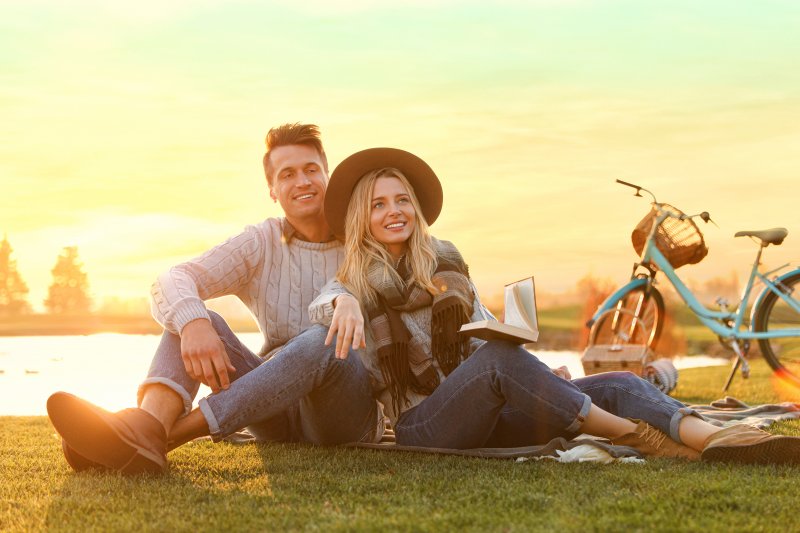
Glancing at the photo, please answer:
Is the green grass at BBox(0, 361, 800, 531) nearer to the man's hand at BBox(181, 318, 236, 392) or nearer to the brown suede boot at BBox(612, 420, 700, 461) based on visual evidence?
the brown suede boot at BBox(612, 420, 700, 461)

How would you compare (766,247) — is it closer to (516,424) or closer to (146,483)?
(516,424)

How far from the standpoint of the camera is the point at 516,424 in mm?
3027

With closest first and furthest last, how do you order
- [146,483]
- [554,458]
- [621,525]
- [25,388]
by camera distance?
[621,525]
[146,483]
[554,458]
[25,388]

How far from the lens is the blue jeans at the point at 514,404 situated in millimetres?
2742

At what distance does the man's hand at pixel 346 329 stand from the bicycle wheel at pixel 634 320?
4.07 meters

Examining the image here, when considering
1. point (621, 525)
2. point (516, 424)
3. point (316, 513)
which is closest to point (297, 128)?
point (516, 424)

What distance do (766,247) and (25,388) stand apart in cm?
636

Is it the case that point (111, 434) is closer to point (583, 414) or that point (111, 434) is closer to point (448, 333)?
point (448, 333)

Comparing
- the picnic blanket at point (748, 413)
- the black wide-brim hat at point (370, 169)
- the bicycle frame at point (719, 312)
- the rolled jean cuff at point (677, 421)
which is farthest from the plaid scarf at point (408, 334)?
the bicycle frame at point (719, 312)

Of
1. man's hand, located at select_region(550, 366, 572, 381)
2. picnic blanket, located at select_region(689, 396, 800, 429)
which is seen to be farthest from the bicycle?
man's hand, located at select_region(550, 366, 572, 381)

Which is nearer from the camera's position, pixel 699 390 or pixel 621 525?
pixel 621 525

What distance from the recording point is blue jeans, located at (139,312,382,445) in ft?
9.00

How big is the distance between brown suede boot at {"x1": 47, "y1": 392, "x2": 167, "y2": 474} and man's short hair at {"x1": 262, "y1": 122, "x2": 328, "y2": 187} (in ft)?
4.44

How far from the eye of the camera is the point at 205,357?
2.81m
